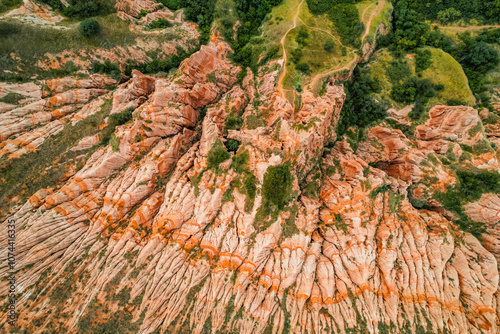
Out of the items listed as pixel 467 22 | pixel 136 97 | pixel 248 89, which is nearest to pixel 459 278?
pixel 248 89

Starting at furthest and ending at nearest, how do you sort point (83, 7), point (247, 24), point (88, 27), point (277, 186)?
point (247, 24) < point (83, 7) < point (88, 27) < point (277, 186)

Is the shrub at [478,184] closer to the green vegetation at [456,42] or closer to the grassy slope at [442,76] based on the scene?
the grassy slope at [442,76]

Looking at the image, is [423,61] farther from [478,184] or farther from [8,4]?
[8,4]

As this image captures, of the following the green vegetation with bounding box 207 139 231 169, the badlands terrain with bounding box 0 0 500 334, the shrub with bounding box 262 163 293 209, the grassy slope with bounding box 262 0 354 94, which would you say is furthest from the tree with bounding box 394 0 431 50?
the green vegetation with bounding box 207 139 231 169

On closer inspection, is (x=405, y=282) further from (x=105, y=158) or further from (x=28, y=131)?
(x=28, y=131)

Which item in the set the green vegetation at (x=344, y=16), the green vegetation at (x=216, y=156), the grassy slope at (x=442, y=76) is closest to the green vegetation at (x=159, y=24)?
the green vegetation at (x=216, y=156)

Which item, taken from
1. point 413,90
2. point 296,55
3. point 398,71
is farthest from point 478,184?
point 296,55

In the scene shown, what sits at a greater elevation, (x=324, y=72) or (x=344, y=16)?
(x=344, y=16)
